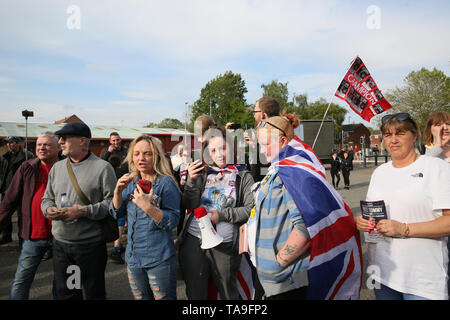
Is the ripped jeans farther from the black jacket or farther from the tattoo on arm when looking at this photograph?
the black jacket

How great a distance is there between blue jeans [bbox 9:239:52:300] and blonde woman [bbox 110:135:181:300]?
3.45ft

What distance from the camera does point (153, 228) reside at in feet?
8.06

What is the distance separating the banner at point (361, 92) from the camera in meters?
6.27

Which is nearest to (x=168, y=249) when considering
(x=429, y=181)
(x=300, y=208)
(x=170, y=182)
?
(x=170, y=182)

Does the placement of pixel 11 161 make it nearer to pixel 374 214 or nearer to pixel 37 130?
pixel 374 214

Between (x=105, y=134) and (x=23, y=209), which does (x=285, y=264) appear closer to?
(x=23, y=209)

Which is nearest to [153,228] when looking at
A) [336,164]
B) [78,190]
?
[78,190]

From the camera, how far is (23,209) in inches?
122

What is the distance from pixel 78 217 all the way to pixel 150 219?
714mm

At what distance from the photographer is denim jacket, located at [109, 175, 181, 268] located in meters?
2.39

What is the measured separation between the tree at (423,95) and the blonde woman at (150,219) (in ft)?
118

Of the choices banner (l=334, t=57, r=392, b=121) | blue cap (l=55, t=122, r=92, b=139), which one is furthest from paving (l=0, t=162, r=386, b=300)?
banner (l=334, t=57, r=392, b=121)

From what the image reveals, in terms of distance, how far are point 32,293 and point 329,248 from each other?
3773 mm

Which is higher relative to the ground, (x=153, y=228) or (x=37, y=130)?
(x=37, y=130)
